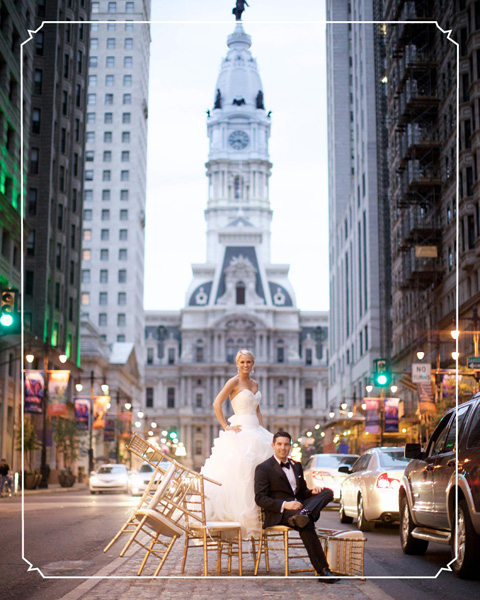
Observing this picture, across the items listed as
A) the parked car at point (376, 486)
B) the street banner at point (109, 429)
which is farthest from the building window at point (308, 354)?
the parked car at point (376, 486)

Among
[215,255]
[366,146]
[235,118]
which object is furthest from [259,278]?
[366,146]

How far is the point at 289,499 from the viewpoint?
9844 mm

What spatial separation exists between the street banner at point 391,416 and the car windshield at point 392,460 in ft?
107

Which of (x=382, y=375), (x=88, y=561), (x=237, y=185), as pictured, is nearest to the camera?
(x=88, y=561)

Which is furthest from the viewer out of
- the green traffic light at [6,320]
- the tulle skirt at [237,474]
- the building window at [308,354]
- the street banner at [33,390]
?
the building window at [308,354]

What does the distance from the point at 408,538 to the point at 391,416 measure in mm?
38153

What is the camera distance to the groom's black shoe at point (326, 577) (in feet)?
30.4

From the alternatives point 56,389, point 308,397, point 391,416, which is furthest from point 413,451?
point 308,397

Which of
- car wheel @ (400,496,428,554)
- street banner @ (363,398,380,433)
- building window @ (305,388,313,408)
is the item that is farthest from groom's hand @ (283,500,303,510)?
building window @ (305,388,313,408)

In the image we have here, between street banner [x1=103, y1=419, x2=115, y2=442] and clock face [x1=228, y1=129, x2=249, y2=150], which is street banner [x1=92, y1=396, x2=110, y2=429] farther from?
clock face [x1=228, y1=129, x2=249, y2=150]

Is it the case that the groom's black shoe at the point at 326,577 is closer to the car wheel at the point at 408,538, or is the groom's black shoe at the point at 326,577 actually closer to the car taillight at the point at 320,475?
the car wheel at the point at 408,538

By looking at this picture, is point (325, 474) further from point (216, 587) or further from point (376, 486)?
point (216, 587)

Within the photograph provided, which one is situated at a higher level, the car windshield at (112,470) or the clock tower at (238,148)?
the clock tower at (238,148)

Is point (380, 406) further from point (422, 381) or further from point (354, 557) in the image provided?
point (354, 557)
